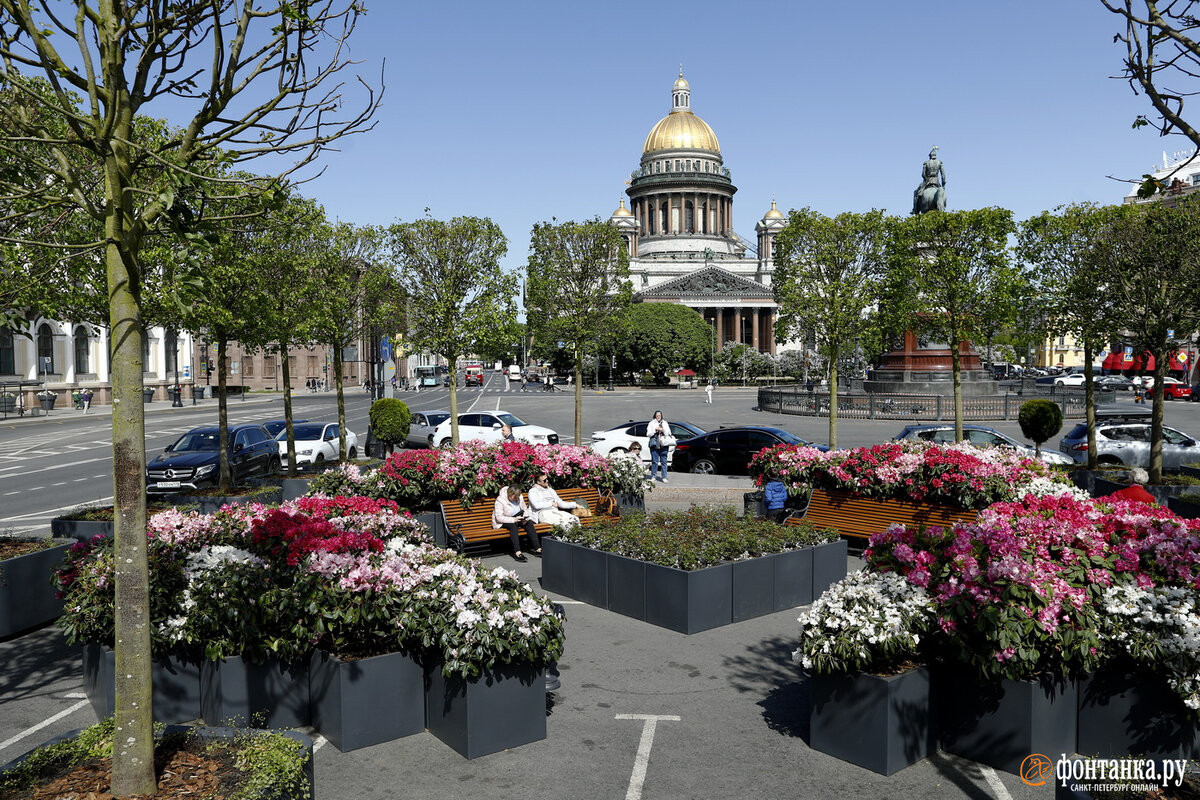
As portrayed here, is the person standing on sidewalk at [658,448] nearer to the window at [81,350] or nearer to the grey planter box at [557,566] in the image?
the grey planter box at [557,566]

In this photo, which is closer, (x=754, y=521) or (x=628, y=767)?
(x=628, y=767)

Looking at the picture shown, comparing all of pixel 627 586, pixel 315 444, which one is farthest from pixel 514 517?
pixel 315 444

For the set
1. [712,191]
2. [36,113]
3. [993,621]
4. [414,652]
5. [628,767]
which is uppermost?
[712,191]

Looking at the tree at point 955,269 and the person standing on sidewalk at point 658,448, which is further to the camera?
the tree at point 955,269

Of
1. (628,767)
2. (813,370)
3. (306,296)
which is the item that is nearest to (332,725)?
(628,767)

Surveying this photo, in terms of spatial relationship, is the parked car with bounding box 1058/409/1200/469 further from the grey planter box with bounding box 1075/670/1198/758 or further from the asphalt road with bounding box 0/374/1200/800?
the grey planter box with bounding box 1075/670/1198/758

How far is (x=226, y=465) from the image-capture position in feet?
57.3

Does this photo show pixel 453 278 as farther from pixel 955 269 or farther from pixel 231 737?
pixel 231 737

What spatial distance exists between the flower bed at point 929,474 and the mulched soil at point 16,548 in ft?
34.9

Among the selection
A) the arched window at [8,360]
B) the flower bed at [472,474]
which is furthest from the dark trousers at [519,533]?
the arched window at [8,360]

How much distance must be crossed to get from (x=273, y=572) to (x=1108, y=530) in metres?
6.87

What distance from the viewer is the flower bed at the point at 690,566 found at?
9867mm

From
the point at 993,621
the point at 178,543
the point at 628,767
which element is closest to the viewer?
the point at 993,621

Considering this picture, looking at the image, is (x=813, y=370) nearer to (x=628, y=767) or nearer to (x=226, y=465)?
(x=226, y=465)
